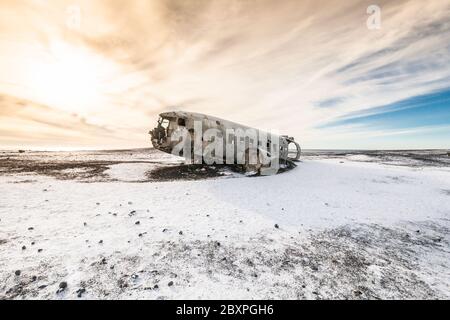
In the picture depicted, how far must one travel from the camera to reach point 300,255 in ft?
20.9

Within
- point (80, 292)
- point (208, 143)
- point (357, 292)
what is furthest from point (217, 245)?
point (208, 143)

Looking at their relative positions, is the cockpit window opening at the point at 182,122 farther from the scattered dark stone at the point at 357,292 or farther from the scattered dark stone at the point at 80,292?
the scattered dark stone at the point at 357,292

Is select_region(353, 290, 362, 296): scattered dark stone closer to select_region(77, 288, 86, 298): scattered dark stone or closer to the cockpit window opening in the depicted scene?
select_region(77, 288, 86, 298): scattered dark stone

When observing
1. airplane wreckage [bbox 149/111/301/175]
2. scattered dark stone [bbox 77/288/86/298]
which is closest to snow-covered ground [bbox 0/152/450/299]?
scattered dark stone [bbox 77/288/86/298]

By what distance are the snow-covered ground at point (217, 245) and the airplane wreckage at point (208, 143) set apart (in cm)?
803

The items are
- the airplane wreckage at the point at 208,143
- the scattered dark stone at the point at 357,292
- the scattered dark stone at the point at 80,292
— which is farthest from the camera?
the airplane wreckage at the point at 208,143

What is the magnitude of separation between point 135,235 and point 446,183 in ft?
70.3

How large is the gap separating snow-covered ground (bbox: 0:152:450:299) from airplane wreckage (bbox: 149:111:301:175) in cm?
803

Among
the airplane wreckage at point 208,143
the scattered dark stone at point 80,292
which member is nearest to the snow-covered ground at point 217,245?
the scattered dark stone at point 80,292

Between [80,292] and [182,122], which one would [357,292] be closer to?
[80,292]

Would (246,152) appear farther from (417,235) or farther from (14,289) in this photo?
(14,289)

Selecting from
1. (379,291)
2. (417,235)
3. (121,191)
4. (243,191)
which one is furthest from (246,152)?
(379,291)

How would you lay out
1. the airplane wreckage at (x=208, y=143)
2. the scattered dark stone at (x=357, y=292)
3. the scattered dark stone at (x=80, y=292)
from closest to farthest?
the scattered dark stone at (x=80, y=292) → the scattered dark stone at (x=357, y=292) → the airplane wreckage at (x=208, y=143)

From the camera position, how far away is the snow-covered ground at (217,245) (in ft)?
16.1
